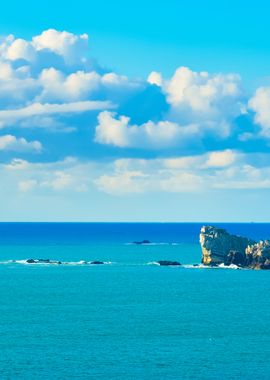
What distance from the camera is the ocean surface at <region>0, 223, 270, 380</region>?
83688 mm

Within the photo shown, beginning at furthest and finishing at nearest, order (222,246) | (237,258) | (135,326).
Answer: (237,258) < (222,246) < (135,326)

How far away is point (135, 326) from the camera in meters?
106

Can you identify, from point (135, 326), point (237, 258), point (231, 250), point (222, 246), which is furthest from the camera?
point (237, 258)

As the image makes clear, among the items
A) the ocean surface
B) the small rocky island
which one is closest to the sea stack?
the small rocky island

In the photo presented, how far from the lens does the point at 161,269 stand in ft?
609

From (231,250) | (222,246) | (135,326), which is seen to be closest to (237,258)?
(231,250)

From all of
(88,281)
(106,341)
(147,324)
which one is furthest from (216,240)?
(106,341)

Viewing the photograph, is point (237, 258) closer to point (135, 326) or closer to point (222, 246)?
point (222, 246)

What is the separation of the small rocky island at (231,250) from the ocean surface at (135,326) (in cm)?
1281

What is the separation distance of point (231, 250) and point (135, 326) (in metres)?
82.9

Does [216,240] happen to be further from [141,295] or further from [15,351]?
[15,351]

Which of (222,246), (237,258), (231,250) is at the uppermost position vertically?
(222,246)

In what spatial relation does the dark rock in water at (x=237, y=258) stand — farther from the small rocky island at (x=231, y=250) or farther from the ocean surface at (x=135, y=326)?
the ocean surface at (x=135, y=326)

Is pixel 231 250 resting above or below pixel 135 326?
above
